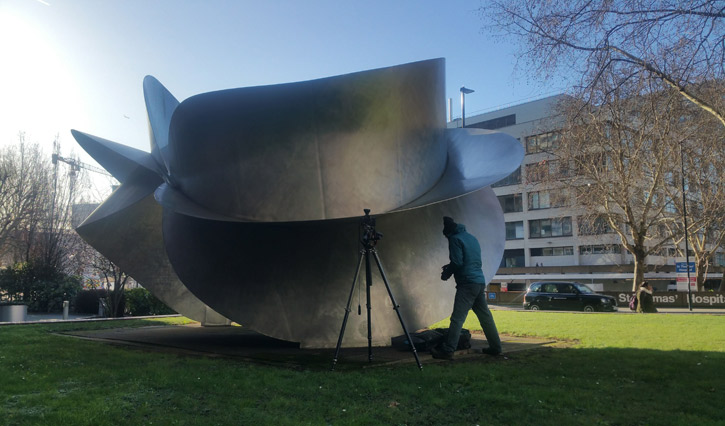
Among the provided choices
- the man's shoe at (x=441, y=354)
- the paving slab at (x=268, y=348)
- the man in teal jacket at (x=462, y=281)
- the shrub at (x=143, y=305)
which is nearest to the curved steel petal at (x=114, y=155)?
the paving slab at (x=268, y=348)

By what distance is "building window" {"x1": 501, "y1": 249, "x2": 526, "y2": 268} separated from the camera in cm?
6756

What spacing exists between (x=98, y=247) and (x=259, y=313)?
4.72 meters

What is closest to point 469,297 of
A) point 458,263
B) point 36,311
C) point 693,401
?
point 458,263

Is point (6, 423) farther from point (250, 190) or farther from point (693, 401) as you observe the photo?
point (693, 401)

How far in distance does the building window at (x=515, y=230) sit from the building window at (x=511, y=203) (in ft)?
5.46

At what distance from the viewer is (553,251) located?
2544 inches

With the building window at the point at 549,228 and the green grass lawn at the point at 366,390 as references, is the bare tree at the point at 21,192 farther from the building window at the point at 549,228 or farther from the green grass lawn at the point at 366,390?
the building window at the point at 549,228

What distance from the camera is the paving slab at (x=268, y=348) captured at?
7.80 m

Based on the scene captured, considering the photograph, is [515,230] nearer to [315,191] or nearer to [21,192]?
[21,192]

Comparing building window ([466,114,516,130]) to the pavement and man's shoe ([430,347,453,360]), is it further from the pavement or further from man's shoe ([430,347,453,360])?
man's shoe ([430,347,453,360])

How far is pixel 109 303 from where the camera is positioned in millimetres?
21719

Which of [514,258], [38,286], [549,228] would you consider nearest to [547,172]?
[38,286]

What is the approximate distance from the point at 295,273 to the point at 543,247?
60842mm

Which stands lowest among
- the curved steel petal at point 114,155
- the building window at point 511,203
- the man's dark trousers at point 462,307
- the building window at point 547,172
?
the man's dark trousers at point 462,307
